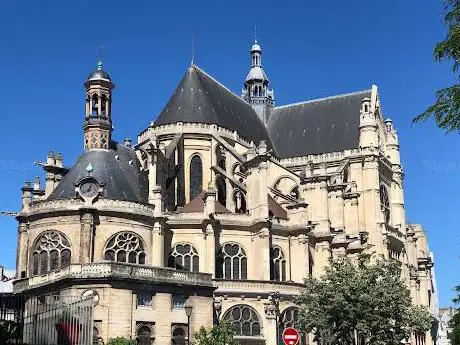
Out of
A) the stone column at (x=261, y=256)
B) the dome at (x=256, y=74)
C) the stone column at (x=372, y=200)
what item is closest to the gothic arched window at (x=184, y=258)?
the stone column at (x=261, y=256)

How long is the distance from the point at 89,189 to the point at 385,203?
3426 cm

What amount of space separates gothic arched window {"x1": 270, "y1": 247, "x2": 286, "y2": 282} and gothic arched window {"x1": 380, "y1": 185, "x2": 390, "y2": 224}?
19605 millimetres

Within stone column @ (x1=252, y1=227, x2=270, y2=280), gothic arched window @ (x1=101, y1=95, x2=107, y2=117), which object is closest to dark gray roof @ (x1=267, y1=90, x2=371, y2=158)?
stone column @ (x1=252, y1=227, x2=270, y2=280)

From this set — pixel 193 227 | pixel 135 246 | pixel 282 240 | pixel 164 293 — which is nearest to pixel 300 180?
pixel 282 240

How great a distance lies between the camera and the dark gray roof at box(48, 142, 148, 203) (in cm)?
4721

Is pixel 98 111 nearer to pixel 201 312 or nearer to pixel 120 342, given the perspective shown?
pixel 201 312

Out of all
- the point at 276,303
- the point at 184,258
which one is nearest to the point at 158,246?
the point at 184,258

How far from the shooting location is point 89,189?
46.0 metres

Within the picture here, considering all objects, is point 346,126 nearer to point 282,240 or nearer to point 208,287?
point 282,240

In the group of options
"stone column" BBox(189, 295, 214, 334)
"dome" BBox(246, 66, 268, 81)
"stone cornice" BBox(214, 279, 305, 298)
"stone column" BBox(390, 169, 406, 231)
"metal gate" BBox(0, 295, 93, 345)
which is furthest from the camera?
"dome" BBox(246, 66, 268, 81)

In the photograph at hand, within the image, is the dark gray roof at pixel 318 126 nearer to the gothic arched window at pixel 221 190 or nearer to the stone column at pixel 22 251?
the gothic arched window at pixel 221 190

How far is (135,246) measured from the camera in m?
46.6

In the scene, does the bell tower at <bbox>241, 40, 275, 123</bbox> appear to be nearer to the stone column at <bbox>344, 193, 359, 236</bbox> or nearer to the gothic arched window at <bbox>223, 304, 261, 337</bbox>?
the stone column at <bbox>344, 193, 359, 236</bbox>

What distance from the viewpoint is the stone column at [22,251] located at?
47.5 m
